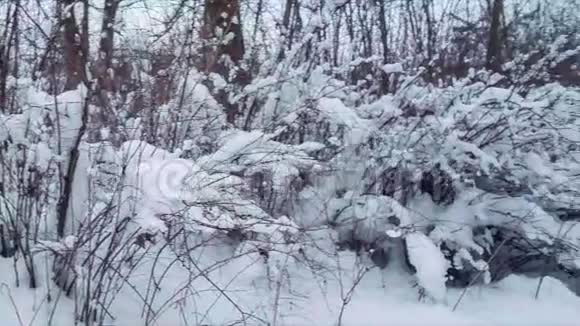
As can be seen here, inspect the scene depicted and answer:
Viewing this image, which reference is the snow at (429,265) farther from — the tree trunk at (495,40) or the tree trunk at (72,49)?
the tree trunk at (495,40)

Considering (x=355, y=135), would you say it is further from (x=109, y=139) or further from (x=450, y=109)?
(x=109, y=139)

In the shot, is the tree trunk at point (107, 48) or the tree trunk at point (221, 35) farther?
the tree trunk at point (221, 35)

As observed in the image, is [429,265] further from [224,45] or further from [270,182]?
[224,45]

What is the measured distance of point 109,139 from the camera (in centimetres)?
482

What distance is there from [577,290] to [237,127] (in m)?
2.96

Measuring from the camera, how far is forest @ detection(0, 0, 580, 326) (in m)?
4.38

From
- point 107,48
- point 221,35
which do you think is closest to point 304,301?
point 221,35

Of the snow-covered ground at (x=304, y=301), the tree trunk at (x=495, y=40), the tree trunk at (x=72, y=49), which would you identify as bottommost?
the snow-covered ground at (x=304, y=301)

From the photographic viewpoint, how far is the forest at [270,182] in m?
4.38

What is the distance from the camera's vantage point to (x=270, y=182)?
5.28 metres

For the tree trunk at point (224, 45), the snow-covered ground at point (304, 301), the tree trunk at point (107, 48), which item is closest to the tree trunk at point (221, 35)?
the tree trunk at point (224, 45)

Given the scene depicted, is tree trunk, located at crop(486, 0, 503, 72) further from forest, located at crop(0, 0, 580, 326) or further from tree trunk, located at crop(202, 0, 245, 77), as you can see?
tree trunk, located at crop(202, 0, 245, 77)

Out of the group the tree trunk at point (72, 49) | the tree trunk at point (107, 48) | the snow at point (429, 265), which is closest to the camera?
the snow at point (429, 265)

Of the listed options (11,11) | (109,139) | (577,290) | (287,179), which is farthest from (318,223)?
(11,11)
